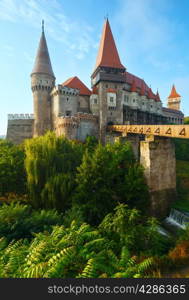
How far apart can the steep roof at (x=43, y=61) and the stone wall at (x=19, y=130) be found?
10671mm

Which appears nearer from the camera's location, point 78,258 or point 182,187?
point 78,258

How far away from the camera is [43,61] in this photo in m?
33.4

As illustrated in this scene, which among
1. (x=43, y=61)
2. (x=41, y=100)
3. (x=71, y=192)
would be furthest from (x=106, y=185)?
(x=43, y=61)

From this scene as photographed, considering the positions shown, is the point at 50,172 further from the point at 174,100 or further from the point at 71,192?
the point at 174,100

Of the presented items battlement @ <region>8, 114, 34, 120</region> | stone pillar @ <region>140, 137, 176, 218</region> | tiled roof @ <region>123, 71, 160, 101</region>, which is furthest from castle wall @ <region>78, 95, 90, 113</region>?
stone pillar @ <region>140, 137, 176, 218</region>

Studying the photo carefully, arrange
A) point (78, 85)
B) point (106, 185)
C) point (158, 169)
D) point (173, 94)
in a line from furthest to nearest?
1. point (173, 94)
2. point (78, 85)
3. point (158, 169)
4. point (106, 185)

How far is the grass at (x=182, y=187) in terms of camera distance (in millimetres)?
16212

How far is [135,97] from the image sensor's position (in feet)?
135

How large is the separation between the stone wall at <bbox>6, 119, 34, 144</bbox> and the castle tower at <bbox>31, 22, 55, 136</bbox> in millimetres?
1405

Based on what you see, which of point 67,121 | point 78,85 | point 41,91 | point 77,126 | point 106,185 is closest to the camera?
point 106,185

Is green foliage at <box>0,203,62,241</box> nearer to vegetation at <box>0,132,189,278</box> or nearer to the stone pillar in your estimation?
vegetation at <box>0,132,189,278</box>

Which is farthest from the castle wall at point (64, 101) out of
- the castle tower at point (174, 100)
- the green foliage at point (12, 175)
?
the castle tower at point (174, 100)

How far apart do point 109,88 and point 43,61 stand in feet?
49.3

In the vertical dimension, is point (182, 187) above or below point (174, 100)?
below
